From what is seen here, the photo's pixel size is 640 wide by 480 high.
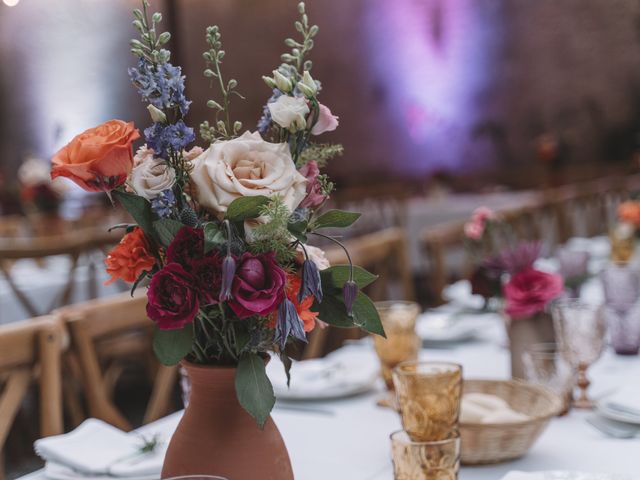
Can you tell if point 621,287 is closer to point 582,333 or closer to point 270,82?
point 582,333

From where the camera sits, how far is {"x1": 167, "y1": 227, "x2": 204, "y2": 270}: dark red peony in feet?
2.60

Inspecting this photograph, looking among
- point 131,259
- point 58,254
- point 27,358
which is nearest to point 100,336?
point 27,358

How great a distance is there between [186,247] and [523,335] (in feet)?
2.61

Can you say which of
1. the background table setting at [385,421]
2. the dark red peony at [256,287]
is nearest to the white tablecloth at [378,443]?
the background table setting at [385,421]

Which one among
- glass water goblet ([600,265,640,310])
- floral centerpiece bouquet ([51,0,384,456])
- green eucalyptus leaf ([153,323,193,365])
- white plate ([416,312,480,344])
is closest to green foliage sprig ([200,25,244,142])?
floral centerpiece bouquet ([51,0,384,456])

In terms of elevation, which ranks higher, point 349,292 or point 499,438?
point 349,292

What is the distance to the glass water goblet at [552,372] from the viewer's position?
49.8 inches

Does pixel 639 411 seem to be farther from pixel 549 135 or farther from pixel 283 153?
pixel 549 135

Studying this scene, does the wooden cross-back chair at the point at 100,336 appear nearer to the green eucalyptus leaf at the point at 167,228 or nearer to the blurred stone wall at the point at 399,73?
the green eucalyptus leaf at the point at 167,228

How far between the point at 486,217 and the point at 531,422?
2.96ft

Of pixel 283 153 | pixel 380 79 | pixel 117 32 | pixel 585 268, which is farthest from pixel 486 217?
pixel 117 32

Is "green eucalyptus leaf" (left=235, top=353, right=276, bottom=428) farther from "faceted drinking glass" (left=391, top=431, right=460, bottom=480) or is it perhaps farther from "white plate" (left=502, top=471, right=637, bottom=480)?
"white plate" (left=502, top=471, right=637, bottom=480)

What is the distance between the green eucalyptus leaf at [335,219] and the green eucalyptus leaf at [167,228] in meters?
0.14

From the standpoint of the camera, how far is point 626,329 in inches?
62.7
